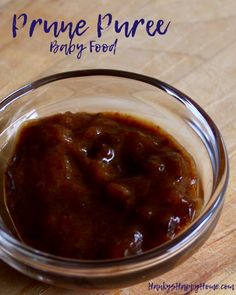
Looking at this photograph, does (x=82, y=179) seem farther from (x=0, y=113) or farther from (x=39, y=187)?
(x=0, y=113)

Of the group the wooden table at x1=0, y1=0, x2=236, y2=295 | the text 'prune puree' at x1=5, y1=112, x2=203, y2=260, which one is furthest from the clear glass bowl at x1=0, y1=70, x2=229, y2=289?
the wooden table at x1=0, y1=0, x2=236, y2=295

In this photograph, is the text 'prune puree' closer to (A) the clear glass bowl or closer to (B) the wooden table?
(A) the clear glass bowl

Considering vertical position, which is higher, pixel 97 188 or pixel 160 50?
pixel 160 50

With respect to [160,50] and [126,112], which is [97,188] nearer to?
[126,112]

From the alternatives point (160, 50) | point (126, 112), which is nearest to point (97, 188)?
point (126, 112)

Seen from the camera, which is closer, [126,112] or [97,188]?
[97,188]

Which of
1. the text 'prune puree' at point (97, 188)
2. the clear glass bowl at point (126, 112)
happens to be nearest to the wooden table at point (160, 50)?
the clear glass bowl at point (126, 112)

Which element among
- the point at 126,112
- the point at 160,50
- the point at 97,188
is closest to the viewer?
the point at 97,188

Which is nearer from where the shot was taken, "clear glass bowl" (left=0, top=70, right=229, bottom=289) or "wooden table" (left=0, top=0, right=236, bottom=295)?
"clear glass bowl" (left=0, top=70, right=229, bottom=289)

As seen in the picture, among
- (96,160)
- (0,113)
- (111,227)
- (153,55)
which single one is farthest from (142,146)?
(153,55)
